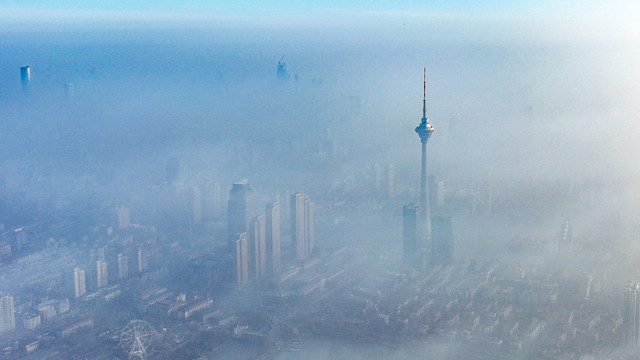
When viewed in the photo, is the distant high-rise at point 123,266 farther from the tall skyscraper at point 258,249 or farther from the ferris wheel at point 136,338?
the tall skyscraper at point 258,249

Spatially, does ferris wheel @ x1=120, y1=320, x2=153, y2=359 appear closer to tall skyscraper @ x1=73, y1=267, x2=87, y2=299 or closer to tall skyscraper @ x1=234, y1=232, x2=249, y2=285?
tall skyscraper @ x1=73, y1=267, x2=87, y2=299

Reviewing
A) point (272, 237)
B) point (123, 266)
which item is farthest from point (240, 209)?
point (123, 266)

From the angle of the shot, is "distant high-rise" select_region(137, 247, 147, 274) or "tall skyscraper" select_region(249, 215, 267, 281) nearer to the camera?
"tall skyscraper" select_region(249, 215, 267, 281)

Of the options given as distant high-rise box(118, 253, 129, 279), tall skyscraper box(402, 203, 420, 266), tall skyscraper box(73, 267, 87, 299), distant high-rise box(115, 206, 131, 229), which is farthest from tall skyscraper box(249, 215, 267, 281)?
distant high-rise box(115, 206, 131, 229)

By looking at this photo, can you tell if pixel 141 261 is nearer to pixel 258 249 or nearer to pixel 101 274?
pixel 101 274

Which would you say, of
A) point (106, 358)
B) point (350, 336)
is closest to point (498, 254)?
point (350, 336)
